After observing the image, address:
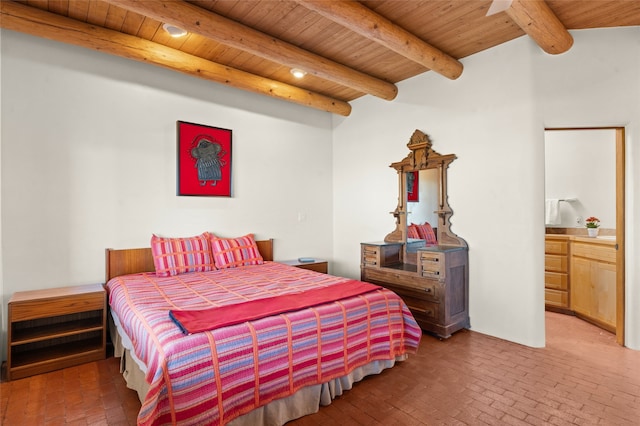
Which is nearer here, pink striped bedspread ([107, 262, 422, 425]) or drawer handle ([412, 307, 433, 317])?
pink striped bedspread ([107, 262, 422, 425])

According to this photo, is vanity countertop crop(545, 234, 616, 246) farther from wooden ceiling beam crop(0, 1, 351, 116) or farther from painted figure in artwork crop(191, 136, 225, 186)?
painted figure in artwork crop(191, 136, 225, 186)

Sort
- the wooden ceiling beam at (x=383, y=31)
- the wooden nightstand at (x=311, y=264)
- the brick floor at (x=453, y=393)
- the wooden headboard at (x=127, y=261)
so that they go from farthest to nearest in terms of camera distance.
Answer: the wooden nightstand at (x=311, y=264) → the wooden headboard at (x=127, y=261) → the wooden ceiling beam at (x=383, y=31) → the brick floor at (x=453, y=393)

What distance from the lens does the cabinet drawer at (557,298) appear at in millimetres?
3975

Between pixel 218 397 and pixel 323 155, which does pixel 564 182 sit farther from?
pixel 218 397

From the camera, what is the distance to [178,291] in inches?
101

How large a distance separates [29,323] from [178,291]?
1362 mm

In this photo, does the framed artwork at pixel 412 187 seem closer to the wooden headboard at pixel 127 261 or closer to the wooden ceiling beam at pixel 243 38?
the wooden ceiling beam at pixel 243 38

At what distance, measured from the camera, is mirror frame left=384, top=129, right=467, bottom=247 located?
3609 millimetres

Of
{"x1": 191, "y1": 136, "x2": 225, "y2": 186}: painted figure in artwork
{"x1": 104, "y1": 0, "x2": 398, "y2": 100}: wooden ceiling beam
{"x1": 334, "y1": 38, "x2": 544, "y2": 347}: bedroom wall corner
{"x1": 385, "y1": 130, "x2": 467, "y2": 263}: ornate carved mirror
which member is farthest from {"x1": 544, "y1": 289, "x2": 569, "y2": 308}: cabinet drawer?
{"x1": 191, "y1": 136, "x2": 225, "y2": 186}: painted figure in artwork

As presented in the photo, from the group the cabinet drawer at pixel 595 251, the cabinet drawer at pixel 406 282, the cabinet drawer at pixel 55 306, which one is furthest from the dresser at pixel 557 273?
the cabinet drawer at pixel 55 306

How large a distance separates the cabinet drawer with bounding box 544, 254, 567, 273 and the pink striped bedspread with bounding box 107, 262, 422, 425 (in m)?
2.59

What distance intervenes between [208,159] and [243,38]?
57.5 inches

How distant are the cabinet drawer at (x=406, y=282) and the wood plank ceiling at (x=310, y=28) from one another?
216 centimetres

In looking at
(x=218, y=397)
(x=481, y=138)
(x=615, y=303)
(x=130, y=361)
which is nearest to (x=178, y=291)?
(x=130, y=361)
